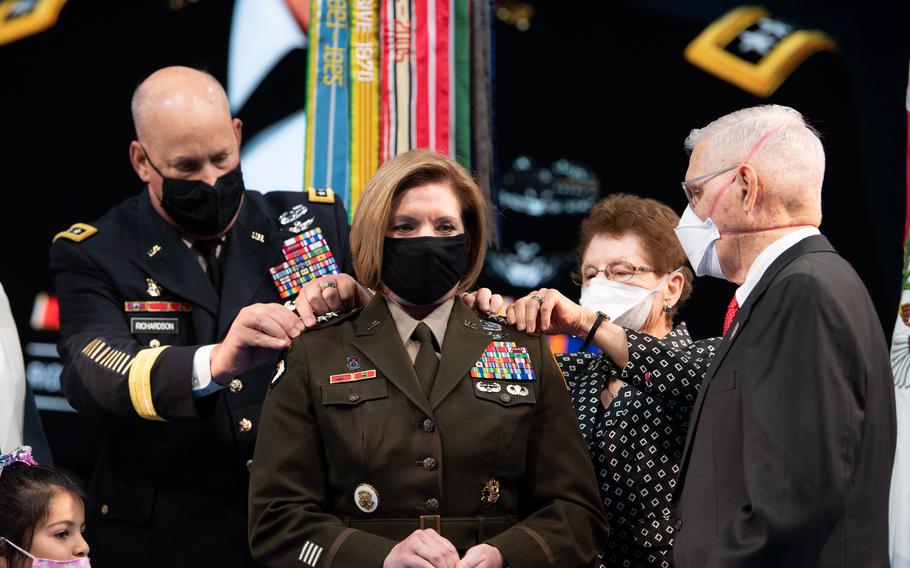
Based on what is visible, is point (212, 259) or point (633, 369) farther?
point (212, 259)

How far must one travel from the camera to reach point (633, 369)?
8.67 feet

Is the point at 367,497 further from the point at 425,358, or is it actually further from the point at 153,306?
the point at 153,306

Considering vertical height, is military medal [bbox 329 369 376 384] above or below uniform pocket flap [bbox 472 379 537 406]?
above

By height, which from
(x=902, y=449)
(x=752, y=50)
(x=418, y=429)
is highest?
(x=752, y=50)

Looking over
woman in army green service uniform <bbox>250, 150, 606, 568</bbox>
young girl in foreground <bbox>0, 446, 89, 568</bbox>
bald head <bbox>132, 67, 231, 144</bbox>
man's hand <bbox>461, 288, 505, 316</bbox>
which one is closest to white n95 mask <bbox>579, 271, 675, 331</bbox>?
man's hand <bbox>461, 288, 505, 316</bbox>

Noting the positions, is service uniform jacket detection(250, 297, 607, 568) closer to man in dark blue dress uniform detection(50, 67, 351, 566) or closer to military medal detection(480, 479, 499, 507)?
military medal detection(480, 479, 499, 507)

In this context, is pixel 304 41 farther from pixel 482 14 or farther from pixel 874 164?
pixel 874 164

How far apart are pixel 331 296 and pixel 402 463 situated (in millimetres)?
495

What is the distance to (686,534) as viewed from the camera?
7.29 feet

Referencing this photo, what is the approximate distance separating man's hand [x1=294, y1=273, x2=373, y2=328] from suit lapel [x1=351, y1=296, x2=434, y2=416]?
11 cm

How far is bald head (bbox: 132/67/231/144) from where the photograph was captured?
3.10 m

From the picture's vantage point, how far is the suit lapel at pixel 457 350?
2381 millimetres

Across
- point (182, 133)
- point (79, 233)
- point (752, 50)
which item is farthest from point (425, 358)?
point (752, 50)

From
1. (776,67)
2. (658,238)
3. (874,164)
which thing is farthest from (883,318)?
(658,238)
